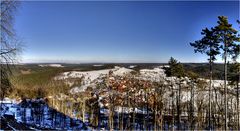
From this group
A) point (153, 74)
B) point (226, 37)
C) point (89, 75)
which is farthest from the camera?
point (89, 75)

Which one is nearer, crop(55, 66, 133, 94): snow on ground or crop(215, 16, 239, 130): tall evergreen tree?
crop(215, 16, 239, 130): tall evergreen tree

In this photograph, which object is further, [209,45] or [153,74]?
[153,74]

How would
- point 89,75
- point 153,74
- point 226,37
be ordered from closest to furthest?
point 226,37 → point 153,74 → point 89,75

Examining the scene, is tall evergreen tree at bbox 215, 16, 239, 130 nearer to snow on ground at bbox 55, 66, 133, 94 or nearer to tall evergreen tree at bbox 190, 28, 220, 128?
tall evergreen tree at bbox 190, 28, 220, 128

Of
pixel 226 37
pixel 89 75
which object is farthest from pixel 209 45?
pixel 89 75

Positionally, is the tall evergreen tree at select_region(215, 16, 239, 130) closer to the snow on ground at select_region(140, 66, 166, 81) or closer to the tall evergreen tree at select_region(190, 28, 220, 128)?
the tall evergreen tree at select_region(190, 28, 220, 128)

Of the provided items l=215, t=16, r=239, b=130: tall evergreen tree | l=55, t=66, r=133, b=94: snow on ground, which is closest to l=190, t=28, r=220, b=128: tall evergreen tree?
l=215, t=16, r=239, b=130: tall evergreen tree

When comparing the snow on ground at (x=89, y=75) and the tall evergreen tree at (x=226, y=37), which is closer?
the tall evergreen tree at (x=226, y=37)

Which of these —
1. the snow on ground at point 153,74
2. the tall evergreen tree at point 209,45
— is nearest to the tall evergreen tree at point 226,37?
the tall evergreen tree at point 209,45

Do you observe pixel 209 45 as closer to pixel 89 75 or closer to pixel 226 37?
pixel 226 37

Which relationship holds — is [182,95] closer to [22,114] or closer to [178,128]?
[178,128]

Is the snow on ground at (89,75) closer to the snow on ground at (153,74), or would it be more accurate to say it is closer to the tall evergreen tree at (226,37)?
the snow on ground at (153,74)
